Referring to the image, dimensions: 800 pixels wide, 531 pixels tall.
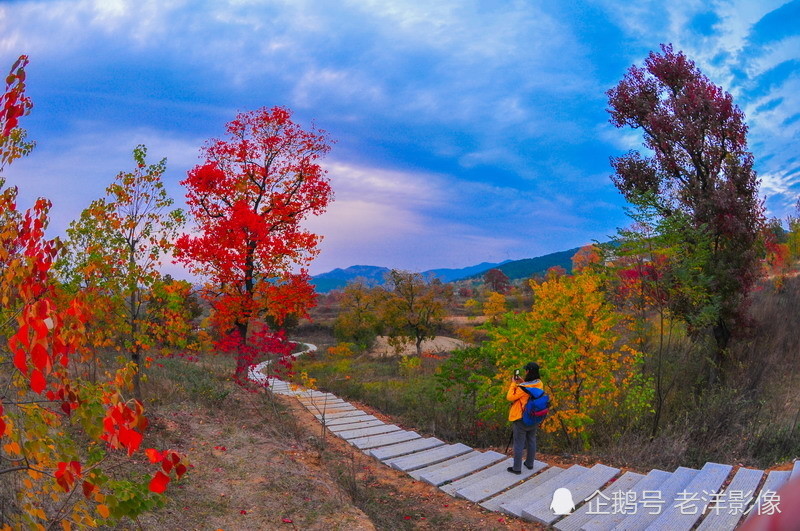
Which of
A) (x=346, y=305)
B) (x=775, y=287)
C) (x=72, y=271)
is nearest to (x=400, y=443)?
(x=72, y=271)

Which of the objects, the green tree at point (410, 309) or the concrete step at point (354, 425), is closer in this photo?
the concrete step at point (354, 425)

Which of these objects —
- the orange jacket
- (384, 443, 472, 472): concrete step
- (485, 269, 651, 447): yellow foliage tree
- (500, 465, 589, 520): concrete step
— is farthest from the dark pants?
(384, 443, 472, 472): concrete step

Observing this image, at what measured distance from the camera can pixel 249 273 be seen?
1313cm

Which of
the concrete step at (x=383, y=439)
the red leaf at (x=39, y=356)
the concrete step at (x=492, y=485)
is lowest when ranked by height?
the concrete step at (x=383, y=439)

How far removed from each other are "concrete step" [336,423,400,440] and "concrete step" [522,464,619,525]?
4.18 meters

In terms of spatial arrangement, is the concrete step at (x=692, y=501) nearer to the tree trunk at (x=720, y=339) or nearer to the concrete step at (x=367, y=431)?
the concrete step at (x=367, y=431)

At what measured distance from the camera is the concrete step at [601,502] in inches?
195

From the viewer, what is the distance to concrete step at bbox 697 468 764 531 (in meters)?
4.57

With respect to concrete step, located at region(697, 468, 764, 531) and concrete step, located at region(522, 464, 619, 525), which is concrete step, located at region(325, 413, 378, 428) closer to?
concrete step, located at region(522, 464, 619, 525)

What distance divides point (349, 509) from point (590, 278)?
4972 mm

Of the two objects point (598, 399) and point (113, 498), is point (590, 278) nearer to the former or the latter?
point (598, 399)

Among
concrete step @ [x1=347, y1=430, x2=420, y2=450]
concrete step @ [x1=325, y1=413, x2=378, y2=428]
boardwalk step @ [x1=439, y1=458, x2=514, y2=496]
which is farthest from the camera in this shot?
concrete step @ [x1=325, y1=413, x2=378, y2=428]

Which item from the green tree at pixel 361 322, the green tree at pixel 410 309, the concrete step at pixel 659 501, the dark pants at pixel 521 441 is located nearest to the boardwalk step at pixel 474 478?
the dark pants at pixel 521 441

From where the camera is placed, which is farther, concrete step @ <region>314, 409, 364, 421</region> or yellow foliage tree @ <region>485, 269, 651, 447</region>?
concrete step @ <region>314, 409, 364, 421</region>
